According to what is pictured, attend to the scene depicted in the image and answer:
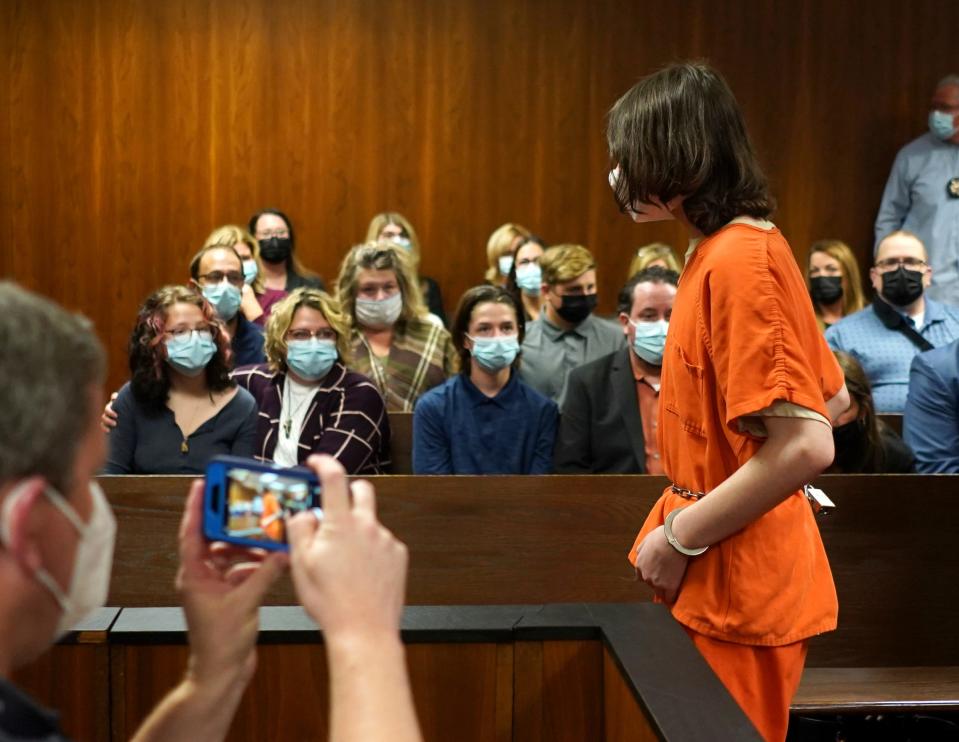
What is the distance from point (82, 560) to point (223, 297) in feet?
13.9

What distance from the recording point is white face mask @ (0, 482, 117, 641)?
0.93 meters

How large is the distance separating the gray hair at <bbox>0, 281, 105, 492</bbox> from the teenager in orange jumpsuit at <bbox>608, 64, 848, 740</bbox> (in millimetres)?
997

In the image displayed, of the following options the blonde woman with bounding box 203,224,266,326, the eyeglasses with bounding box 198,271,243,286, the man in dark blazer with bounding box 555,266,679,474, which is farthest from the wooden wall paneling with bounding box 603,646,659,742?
the blonde woman with bounding box 203,224,266,326

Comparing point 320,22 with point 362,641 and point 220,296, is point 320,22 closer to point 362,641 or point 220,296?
point 220,296

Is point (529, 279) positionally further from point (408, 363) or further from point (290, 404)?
point (290, 404)

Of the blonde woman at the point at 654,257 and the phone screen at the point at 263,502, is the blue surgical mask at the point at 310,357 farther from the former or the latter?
the phone screen at the point at 263,502

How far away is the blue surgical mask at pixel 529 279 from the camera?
6.35 m

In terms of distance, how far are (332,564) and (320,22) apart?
6906mm

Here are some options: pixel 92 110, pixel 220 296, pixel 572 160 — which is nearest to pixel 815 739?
pixel 220 296

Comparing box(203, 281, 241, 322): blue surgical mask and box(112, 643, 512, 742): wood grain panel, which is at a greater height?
box(203, 281, 241, 322): blue surgical mask

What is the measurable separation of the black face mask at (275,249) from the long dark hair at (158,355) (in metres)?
2.74

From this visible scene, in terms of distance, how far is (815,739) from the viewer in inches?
108

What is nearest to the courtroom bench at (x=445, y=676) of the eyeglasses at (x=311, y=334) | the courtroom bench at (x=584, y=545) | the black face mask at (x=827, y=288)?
the courtroom bench at (x=584, y=545)

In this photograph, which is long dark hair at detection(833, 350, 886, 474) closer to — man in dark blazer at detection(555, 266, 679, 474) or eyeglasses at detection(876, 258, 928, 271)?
man in dark blazer at detection(555, 266, 679, 474)
